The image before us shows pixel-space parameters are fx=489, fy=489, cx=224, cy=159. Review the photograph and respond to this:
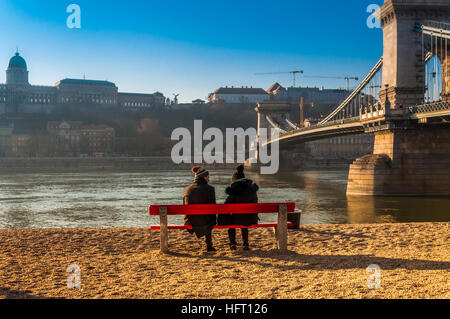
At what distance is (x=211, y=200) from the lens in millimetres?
7234

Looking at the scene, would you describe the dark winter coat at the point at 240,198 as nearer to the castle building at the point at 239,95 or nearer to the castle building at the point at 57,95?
the castle building at the point at 239,95

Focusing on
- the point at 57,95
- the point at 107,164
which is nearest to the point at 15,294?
the point at 107,164

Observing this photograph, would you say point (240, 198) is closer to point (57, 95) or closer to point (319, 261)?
point (319, 261)

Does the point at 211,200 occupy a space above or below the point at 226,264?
above

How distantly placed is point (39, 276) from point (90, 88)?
147 meters

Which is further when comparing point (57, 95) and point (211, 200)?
point (57, 95)

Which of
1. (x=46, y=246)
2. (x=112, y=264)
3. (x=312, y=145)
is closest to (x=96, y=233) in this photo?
(x=46, y=246)

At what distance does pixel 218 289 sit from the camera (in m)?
5.11

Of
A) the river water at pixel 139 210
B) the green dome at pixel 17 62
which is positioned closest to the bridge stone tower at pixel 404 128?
the river water at pixel 139 210

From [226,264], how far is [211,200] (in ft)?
3.79

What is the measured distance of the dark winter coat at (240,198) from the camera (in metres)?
7.25

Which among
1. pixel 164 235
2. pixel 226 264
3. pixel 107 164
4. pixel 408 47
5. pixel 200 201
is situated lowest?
pixel 226 264

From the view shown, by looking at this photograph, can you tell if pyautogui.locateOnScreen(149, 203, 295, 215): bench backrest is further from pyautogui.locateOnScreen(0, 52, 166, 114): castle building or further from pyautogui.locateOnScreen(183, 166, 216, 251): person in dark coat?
pyautogui.locateOnScreen(0, 52, 166, 114): castle building
